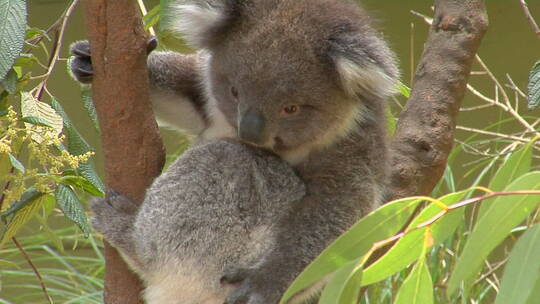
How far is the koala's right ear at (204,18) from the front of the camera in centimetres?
210

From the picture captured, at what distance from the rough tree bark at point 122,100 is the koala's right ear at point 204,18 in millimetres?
315

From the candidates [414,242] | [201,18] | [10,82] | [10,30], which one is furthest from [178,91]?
[414,242]

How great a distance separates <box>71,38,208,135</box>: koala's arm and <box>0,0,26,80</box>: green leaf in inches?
31.8

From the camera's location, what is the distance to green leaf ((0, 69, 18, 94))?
1.65 metres

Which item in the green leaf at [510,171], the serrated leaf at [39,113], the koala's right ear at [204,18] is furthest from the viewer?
the koala's right ear at [204,18]

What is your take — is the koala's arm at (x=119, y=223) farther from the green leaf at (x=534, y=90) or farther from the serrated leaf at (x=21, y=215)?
the green leaf at (x=534, y=90)

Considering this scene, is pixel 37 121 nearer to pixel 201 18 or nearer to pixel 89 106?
pixel 89 106

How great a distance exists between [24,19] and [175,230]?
2.32ft

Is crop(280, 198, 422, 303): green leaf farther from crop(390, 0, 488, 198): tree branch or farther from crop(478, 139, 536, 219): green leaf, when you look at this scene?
crop(390, 0, 488, 198): tree branch

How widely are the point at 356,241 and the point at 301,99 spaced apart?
78cm

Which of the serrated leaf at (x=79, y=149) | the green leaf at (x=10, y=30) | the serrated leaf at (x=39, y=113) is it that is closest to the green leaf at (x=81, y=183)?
the serrated leaf at (x=79, y=149)

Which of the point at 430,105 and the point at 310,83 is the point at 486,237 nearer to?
the point at 310,83

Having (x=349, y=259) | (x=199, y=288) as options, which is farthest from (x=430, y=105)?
(x=349, y=259)

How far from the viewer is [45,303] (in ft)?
12.2
